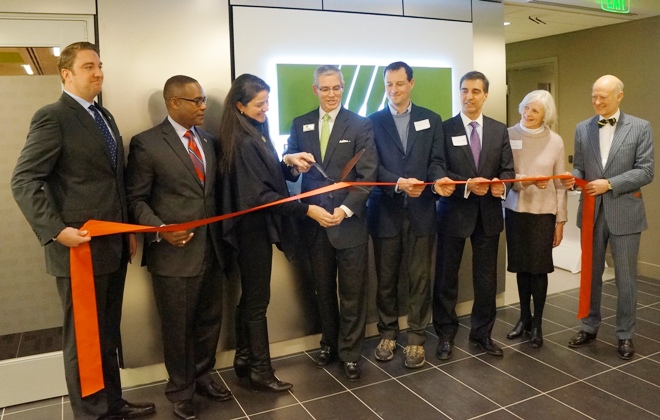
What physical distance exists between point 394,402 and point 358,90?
217cm

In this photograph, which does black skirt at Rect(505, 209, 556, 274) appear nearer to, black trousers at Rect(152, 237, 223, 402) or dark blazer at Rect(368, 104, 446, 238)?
dark blazer at Rect(368, 104, 446, 238)

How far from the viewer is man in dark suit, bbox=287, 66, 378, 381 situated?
3.28 metres

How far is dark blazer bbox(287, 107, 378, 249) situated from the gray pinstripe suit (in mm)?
1592

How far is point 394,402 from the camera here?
310 cm

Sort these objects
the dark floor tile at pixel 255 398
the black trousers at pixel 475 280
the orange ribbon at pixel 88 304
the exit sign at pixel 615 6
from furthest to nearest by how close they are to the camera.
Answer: the exit sign at pixel 615 6 < the black trousers at pixel 475 280 < the dark floor tile at pixel 255 398 < the orange ribbon at pixel 88 304

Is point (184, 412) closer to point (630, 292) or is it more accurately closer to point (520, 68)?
point (630, 292)

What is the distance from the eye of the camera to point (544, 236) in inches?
146

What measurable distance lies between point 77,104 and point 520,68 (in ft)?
20.1

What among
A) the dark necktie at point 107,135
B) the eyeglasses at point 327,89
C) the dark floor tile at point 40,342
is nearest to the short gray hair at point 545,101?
the eyeglasses at point 327,89

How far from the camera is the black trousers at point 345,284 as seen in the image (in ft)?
11.0

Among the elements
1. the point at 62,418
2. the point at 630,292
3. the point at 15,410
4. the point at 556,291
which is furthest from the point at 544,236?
the point at 15,410

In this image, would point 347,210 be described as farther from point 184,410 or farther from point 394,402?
point 184,410

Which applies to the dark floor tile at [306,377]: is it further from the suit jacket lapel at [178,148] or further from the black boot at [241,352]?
the suit jacket lapel at [178,148]

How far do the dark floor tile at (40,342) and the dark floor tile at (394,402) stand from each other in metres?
1.88
